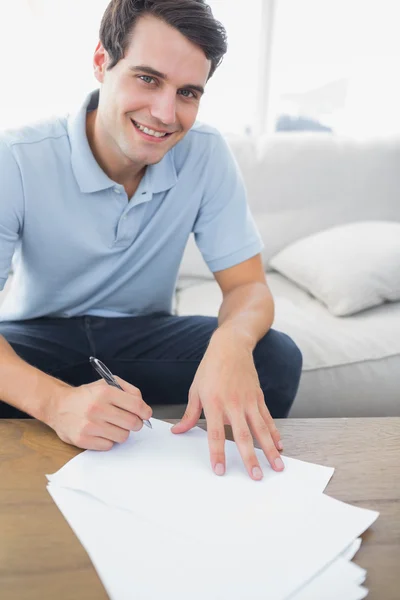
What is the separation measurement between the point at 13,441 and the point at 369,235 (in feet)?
4.25

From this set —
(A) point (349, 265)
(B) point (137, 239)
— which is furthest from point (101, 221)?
(A) point (349, 265)

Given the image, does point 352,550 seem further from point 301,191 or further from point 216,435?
point 301,191

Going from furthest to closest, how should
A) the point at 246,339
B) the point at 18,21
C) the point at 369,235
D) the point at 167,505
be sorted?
the point at 18,21, the point at 369,235, the point at 246,339, the point at 167,505

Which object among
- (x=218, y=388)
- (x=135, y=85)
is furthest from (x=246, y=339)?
(x=135, y=85)

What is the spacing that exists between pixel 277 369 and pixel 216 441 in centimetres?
42

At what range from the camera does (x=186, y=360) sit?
126 centimetres

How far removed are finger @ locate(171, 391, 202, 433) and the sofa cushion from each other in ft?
1.87

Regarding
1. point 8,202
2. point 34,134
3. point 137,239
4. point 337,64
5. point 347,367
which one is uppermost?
point 337,64

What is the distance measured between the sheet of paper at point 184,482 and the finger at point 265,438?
0.04 feet

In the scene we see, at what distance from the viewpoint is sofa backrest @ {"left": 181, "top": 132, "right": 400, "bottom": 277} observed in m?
1.95

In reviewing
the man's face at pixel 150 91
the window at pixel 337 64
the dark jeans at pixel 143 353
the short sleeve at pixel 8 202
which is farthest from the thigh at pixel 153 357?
the window at pixel 337 64

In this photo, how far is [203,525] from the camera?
2.19 ft

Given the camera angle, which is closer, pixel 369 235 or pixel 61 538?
pixel 61 538

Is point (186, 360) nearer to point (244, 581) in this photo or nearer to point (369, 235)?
point (244, 581)
